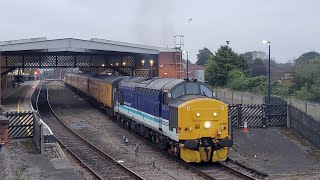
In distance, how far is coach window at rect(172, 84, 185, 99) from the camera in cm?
1712

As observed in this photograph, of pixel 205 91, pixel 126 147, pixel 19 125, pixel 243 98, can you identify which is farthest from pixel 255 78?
pixel 19 125

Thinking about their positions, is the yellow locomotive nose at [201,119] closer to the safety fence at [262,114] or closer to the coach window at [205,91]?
the coach window at [205,91]

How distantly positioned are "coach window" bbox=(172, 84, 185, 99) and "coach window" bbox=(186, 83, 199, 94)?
0.23 m

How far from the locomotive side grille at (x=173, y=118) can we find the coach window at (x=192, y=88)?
1.11m

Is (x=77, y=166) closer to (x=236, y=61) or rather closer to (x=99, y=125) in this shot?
(x=99, y=125)

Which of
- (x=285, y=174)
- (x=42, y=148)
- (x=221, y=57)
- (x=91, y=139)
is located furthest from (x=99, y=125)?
(x=221, y=57)

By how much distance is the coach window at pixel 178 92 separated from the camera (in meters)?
17.1

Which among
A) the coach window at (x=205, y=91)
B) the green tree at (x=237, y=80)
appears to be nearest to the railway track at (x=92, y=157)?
the coach window at (x=205, y=91)

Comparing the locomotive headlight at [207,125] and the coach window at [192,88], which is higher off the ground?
the coach window at [192,88]

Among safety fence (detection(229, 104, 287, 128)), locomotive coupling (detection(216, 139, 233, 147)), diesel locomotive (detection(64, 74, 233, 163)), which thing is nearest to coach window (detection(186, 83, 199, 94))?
diesel locomotive (detection(64, 74, 233, 163))

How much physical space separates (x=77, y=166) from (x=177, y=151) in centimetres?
376

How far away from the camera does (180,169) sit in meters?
15.9

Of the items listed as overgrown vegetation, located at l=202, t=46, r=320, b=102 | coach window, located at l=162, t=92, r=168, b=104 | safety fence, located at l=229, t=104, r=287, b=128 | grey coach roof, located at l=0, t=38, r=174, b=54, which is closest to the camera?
coach window, located at l=162, t=92, r=168, b=104

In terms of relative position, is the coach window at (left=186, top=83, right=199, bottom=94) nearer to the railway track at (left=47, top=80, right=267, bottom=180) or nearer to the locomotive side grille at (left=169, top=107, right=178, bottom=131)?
the locomotive side grille at (left=169, top=107, right=178, bottom=131)
